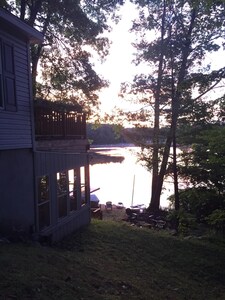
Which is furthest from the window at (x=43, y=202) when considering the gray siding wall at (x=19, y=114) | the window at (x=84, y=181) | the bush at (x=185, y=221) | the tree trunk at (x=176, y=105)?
the tree trunk at (x=176, y=105)

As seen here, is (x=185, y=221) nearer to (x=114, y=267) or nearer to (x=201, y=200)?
(x=201, y=200)

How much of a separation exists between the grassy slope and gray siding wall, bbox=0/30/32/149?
2.48 meters

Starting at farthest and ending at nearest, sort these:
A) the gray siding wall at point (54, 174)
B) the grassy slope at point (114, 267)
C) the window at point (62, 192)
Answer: the window at point (62, 192) < the gray siding wall at point (54, 174) < the grassy slope at point (114, 267)

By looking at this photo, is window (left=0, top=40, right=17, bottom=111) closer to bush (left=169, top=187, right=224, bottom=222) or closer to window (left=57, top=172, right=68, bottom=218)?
window (left=57, top=172, right=68, bottom=218)

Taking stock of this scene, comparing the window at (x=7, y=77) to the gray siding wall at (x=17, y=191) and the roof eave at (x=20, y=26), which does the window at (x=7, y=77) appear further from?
the gray siding wall at (x=17, y=191)

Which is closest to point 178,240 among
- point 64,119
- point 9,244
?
point 64,119

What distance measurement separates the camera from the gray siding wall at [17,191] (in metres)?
8.62

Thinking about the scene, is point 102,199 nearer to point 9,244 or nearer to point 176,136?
point 176,136

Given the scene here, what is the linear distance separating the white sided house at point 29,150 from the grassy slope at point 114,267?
882mm

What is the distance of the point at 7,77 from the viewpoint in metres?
9.03

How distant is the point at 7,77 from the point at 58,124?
3.01 metres

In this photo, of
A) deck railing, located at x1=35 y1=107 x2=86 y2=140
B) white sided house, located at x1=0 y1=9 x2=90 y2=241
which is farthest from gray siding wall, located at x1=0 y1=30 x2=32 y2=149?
deck railing, located at x1=35 y1=107 x2=86 y2=140

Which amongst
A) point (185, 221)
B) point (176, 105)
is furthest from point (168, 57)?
point (185, 221)

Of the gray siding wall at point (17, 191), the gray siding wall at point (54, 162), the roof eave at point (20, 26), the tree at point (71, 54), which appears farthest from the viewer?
the tree at point (71, 54)
